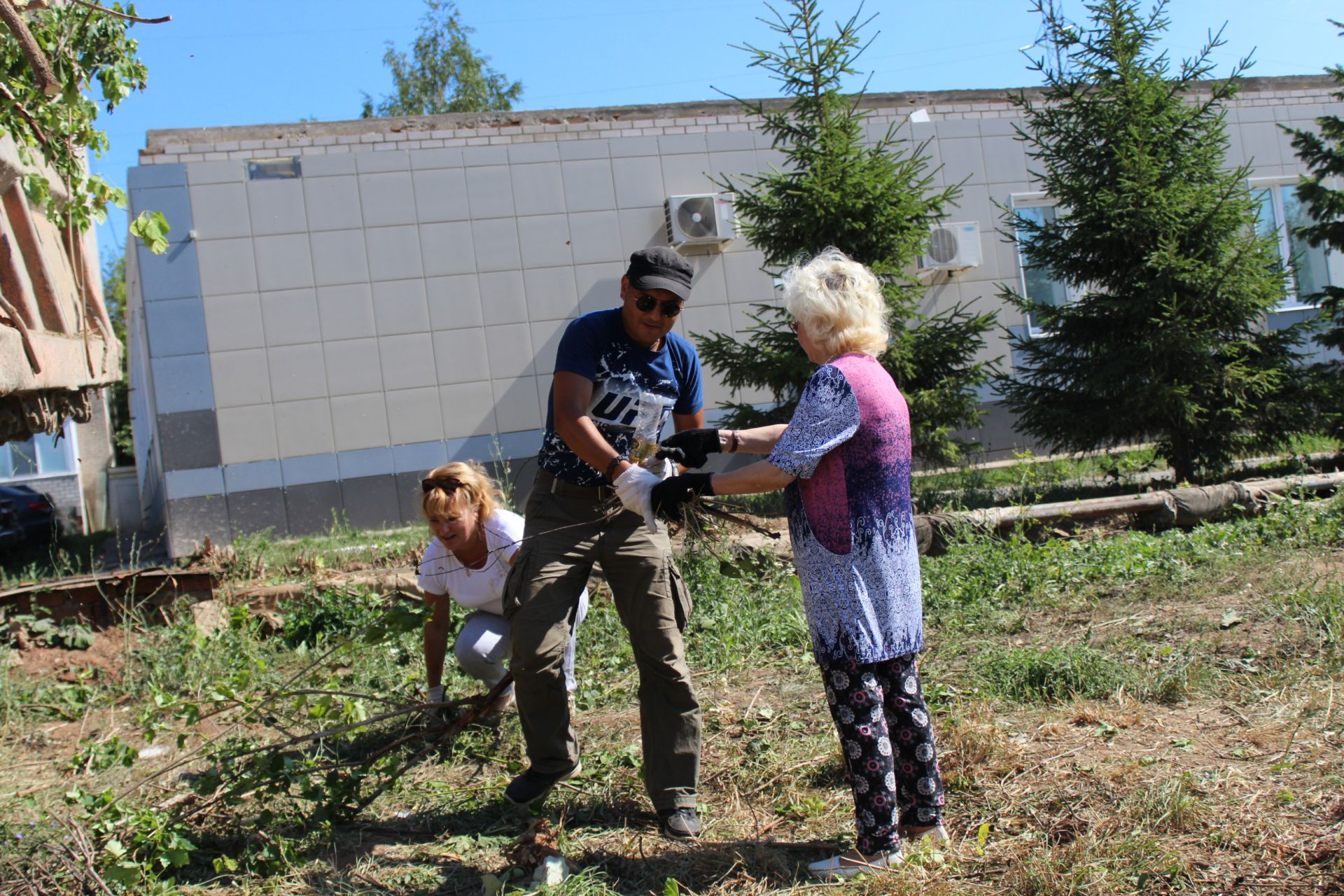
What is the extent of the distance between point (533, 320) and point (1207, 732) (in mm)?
8291

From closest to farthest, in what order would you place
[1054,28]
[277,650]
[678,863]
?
[678,863] → [277,650] → [1054,28]

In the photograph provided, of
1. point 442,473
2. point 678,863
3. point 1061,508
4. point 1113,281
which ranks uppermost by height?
point 1113,281

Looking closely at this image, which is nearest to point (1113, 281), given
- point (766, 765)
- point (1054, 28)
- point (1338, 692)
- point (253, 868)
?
point (1054, 28)

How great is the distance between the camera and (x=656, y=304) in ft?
10.7

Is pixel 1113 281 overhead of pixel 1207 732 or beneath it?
overhead

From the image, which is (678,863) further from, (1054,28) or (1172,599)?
(1054,28)

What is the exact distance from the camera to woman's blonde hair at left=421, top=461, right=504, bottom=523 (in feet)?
12.6

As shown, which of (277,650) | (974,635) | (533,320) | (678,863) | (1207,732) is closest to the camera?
(678,863)

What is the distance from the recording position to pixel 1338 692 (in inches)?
136

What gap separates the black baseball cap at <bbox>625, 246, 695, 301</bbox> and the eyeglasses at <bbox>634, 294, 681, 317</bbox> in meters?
0.03

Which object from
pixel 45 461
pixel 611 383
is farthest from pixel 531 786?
pixel 45 461

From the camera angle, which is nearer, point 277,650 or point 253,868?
point 253,868

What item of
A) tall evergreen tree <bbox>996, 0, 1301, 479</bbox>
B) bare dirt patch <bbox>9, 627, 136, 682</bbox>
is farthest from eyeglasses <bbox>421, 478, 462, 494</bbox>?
tall evergreen tree <bbox>996, 0, 1301, 479</bbox>

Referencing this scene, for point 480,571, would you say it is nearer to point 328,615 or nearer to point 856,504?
point 856,504
